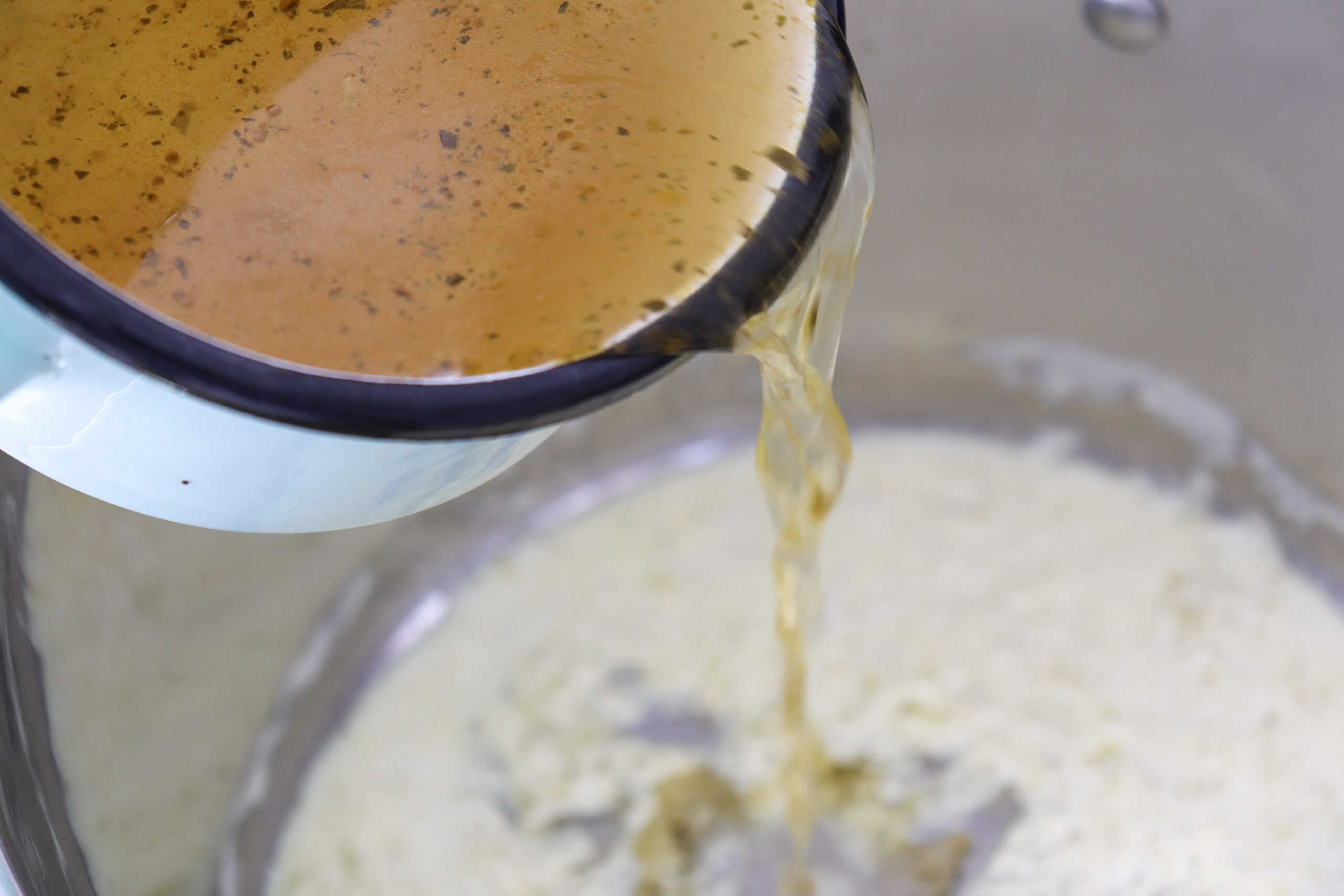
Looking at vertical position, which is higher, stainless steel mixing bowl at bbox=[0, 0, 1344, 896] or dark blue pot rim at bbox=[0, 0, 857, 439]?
dark blue pot rim at bbox=[0, 0, 857, 439]

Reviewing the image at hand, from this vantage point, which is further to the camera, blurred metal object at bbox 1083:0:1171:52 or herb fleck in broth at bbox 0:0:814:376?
blurred metal object at bbox 1083:0:1171:52

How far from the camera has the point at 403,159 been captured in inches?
18.3

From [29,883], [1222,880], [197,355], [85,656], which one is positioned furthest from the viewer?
[1222,880]

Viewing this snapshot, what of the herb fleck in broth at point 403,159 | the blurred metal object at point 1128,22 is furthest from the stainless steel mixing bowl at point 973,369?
the herb fleck in broth at point 403,159

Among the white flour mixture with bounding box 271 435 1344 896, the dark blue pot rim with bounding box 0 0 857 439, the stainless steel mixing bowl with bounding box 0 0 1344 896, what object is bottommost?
the white flour mixture with bounding box 271 435 1344 896

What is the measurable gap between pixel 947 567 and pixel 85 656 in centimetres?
57

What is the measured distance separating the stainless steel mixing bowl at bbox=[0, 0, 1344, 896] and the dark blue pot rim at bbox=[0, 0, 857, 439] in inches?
11.9

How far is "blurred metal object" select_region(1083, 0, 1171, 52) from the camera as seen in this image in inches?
32.6

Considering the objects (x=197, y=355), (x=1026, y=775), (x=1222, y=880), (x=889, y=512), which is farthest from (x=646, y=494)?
(x=197, y=355)

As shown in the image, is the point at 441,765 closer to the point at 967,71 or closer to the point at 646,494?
the point at 646,494

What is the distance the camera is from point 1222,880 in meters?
0.76

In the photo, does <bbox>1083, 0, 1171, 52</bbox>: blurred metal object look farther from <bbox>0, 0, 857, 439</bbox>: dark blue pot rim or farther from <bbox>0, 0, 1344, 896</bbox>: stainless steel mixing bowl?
<bbox>0, 0, 857, 439</bbox>: dark blue pot rim

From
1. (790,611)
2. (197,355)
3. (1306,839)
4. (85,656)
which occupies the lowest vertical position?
(1306,839)

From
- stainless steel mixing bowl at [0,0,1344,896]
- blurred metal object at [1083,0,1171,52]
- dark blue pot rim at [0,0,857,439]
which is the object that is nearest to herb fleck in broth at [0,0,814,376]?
dark blue pot rim at [0,0,857,439]
